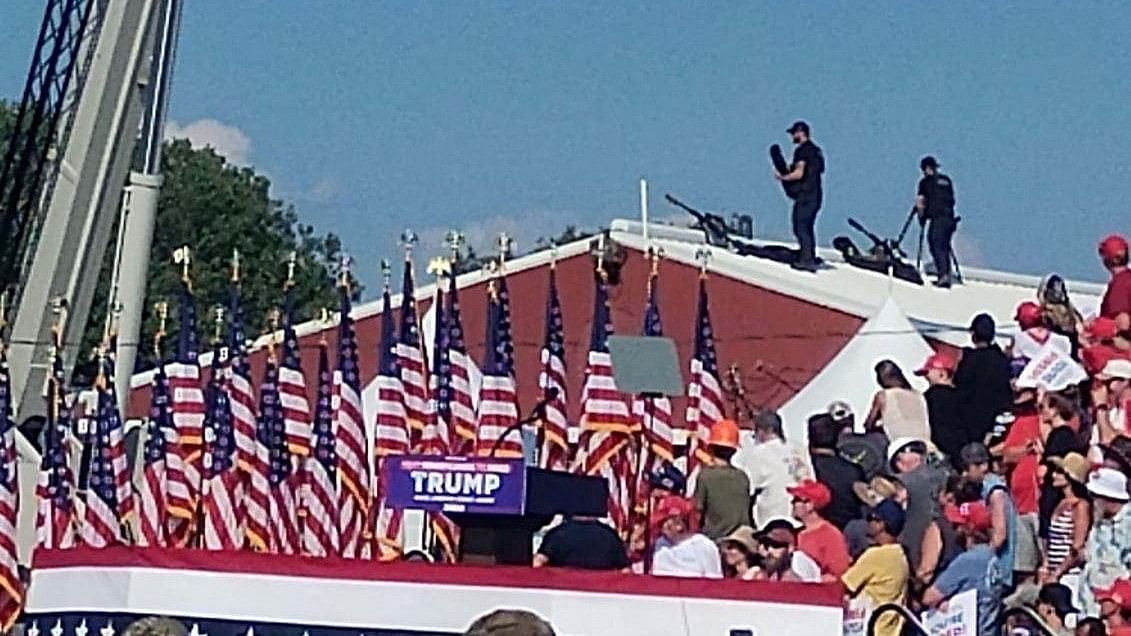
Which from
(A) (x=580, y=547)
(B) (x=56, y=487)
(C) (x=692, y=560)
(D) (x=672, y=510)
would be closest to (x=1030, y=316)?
(D) (x=672, y=510)

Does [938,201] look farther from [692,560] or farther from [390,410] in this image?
[692,560]

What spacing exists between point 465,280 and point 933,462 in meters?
18.4

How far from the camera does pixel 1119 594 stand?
9.94m

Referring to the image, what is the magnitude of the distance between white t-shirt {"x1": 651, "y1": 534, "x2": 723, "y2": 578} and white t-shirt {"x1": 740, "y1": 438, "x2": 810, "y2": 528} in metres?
2.06

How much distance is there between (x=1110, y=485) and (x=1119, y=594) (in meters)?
1.41

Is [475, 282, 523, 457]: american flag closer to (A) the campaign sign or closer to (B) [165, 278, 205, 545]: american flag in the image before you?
(B) [165, 278, 205, 545]: american flag

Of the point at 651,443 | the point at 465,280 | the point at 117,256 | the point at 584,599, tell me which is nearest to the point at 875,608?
the point at 584,599

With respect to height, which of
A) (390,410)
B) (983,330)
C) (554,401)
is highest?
(983,330)

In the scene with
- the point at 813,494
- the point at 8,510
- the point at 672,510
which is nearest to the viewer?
the point at 813,494

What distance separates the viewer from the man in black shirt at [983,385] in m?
14.3

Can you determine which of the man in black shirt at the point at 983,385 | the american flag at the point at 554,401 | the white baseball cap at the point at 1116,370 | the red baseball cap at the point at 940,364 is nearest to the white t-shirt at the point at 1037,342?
the man in black shirt at the point at 983,385

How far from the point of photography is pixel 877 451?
14.2m

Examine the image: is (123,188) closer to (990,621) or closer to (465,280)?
(990,621)

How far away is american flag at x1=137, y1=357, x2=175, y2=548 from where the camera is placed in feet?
52.4
